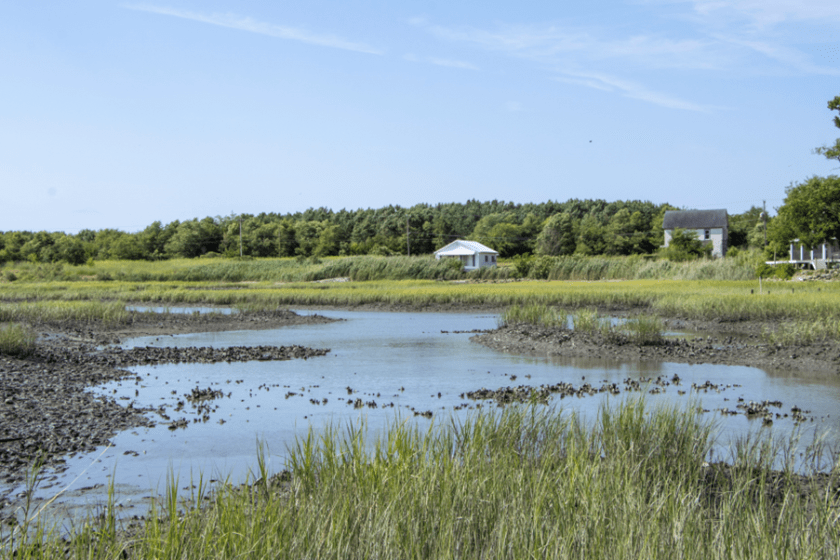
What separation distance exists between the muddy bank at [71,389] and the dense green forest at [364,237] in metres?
70.8

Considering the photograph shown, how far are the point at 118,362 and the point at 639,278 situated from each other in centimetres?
4511

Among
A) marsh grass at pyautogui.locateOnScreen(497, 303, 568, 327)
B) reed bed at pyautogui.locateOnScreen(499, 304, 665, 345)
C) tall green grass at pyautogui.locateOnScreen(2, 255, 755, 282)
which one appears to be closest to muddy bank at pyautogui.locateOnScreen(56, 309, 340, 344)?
marsh grass at pyautogui.locateOnScreen(497, 303, 568, 327)

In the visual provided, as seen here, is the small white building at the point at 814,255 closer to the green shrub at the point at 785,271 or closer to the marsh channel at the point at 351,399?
the green shrub at the point at 785,271

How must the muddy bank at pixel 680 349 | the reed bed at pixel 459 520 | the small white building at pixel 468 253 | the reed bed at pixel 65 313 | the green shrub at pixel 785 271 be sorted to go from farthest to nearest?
the small white building at pixel 468 253 → the green shrub at pixel 785 271 → the reed bed at pixel 65 313 → the muddy bank at pixel 680 349 → the reed bed at pixel 459 520

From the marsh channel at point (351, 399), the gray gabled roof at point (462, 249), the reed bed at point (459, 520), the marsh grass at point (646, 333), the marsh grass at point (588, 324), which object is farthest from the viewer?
the gray gabled roof at point (462, 249)

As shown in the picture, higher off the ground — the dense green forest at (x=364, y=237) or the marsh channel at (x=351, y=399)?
the dense green forest at (x=364, y=237)

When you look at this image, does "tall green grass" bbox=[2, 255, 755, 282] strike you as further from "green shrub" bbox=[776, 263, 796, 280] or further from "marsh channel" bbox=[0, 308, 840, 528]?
"marsh channel" bbox=[0, 308, 840, 528]

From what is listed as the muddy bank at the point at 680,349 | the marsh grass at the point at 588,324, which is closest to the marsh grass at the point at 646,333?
the muddy bank at the point at 680,349

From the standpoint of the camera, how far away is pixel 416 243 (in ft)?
338

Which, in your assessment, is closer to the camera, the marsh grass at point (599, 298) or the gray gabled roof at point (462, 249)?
the marsh grass at point (599, 298)

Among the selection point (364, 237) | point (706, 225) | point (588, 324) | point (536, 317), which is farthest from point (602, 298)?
point (364, 237)

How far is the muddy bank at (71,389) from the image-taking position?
892 cm

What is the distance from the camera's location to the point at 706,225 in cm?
9431

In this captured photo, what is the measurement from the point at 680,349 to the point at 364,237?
92.9m
